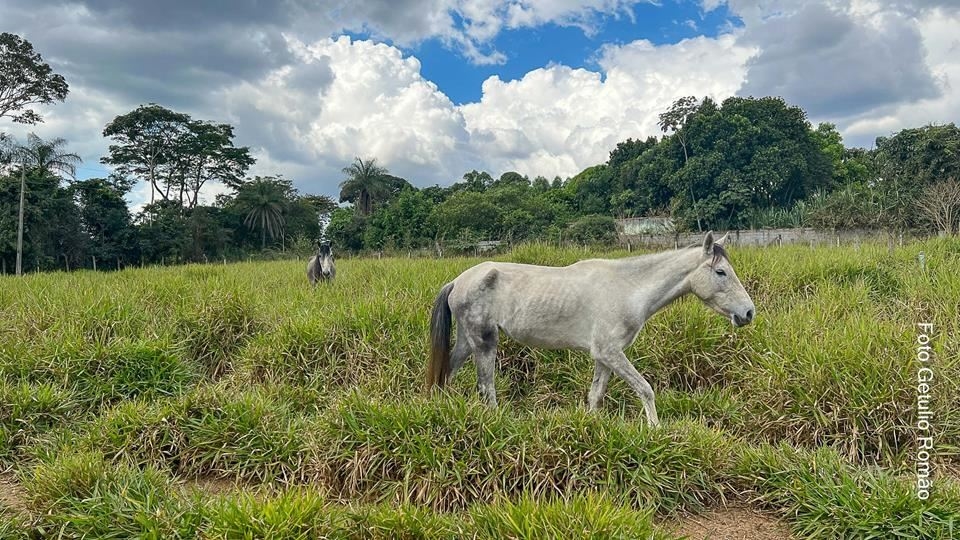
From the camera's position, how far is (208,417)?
4.43m

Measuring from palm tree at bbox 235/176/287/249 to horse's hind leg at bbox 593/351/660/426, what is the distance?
40927mm

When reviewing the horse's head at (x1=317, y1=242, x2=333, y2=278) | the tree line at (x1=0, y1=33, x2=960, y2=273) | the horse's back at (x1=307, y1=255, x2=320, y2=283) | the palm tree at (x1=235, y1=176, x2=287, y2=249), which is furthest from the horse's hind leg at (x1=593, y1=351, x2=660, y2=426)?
the palm tree at (x1=235, y1=176, x2=287, y2=249)

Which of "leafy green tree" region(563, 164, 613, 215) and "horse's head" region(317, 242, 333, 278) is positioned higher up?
"leafy green tree" region(563, 164, 613, 215)

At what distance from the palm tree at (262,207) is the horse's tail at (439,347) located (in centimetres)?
3989

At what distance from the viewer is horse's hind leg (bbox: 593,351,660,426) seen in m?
4.09

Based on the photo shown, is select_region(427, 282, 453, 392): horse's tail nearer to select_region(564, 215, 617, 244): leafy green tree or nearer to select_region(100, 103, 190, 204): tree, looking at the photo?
select_region(564, 215, 617, 244): leafy green tree

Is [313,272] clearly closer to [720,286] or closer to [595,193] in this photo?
[720,286]

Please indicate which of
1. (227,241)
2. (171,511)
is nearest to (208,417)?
(171,511)

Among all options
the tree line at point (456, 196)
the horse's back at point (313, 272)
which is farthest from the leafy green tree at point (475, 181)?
the horse's back at point (313, 272)

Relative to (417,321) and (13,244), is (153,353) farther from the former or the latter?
(13,244)

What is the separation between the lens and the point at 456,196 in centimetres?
4056

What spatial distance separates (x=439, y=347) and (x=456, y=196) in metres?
36.4

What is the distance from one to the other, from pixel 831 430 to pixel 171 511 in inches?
179

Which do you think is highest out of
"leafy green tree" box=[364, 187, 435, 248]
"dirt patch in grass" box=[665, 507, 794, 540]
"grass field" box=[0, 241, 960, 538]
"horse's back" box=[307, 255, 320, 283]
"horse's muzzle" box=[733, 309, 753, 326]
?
"leafy green tree" box=[364, 187, 435, 248]
